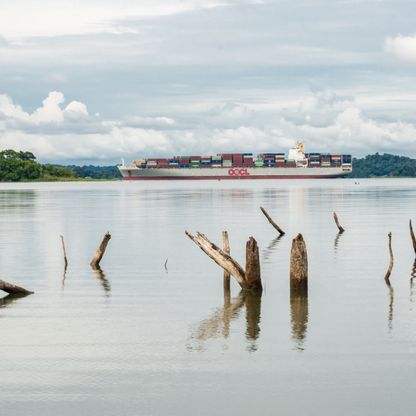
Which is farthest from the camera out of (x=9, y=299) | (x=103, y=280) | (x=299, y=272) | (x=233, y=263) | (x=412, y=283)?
(x=103, y=280)

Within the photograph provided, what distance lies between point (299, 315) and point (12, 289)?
30.3 ft

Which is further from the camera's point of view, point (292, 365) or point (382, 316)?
point (382, 316)

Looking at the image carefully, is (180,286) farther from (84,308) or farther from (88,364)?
(88,364)

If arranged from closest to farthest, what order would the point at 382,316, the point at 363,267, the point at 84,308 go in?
the point at 382,316 → the point at 84,308 → the point at 363,267

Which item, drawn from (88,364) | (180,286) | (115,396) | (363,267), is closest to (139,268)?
(180,286)

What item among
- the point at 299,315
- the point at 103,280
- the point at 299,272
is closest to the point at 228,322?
the point at 299,315

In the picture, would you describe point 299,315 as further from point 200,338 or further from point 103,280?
point 103,280

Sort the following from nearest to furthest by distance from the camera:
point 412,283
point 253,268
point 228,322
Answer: point 228,322 → point 253,268 → point 412,283

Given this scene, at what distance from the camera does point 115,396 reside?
13.9 meters

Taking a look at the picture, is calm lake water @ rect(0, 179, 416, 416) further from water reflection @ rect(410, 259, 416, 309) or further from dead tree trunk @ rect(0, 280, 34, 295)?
dead tree trunk @ rect(0, 280, 34, 295)

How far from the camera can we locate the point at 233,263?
25.3 m

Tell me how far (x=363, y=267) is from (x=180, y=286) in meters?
8.76

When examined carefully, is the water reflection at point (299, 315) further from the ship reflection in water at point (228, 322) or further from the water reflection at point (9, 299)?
the water reflection at point (9, 299)

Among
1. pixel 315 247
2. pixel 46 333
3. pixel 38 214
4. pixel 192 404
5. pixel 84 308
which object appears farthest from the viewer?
pixel 38 214
